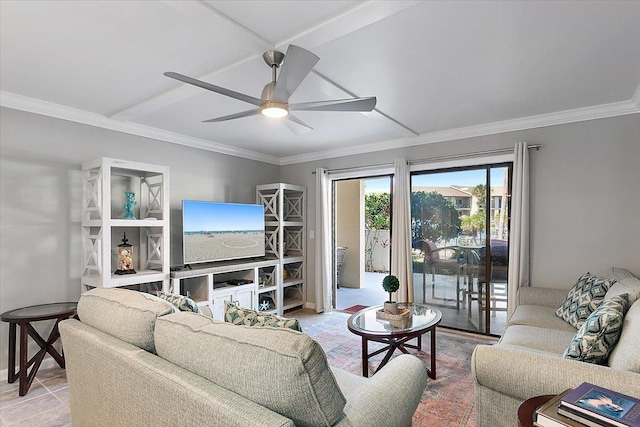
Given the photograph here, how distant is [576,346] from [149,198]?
154 inches

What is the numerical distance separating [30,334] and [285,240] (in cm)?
329

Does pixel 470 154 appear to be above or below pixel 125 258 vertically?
above

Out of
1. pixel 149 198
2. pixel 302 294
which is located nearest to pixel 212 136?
pixel 149 198

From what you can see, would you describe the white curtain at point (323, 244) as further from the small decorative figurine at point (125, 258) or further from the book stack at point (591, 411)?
the book stack at point (591, 411)

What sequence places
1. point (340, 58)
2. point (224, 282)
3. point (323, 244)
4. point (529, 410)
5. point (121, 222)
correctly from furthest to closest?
point (323, 244) < point (224, 282) < point (121, 222) < point (340, 58) < point (529, 410)

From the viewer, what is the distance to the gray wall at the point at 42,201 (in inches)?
114

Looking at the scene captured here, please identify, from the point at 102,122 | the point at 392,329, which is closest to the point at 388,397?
the point at 392,329

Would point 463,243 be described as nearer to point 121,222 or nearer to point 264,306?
point 264,306

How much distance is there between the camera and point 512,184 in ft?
12.1

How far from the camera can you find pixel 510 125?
3623 mm

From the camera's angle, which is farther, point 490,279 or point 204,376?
point 490,279

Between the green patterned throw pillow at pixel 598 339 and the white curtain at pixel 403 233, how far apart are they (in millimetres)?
2401

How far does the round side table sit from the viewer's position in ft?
8.61

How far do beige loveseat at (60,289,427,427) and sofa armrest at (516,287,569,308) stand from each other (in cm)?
226
